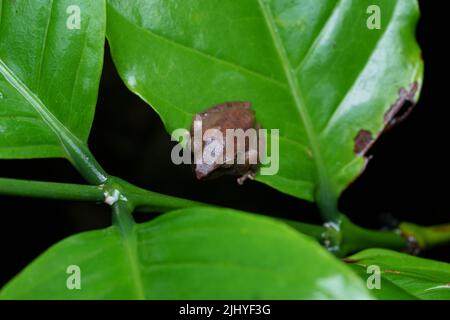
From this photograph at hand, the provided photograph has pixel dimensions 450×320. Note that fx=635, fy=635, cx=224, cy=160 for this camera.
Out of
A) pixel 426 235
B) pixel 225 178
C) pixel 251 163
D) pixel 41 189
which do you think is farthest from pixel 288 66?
pixel 225 178

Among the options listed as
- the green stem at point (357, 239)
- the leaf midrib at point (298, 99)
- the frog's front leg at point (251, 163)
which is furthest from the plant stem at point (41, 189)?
the green stem at point (357, 239)

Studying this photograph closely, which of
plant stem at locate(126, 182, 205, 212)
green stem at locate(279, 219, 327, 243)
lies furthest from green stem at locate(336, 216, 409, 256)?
plant stem at locate(126, 182, 205, 212)

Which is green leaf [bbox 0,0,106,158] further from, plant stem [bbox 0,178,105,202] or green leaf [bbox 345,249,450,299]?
green leaf [bbox 345,249,450,299]

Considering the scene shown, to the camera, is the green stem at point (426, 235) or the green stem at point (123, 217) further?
the green stem at point (426, 235)

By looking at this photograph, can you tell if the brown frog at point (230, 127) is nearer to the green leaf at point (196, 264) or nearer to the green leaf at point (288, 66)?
the green leaf at point (288, 66)

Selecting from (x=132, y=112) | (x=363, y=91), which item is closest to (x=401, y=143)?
(x=363, y=91)
